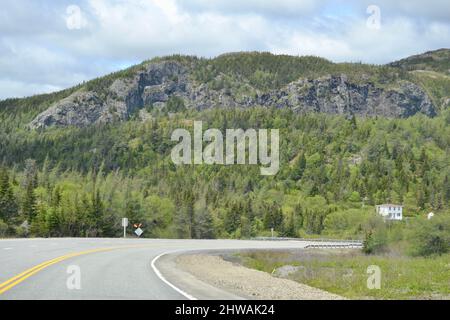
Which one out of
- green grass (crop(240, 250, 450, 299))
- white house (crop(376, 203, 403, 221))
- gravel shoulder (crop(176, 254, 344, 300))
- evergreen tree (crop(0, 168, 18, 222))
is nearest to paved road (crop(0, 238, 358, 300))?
gravel shoulder (crop(176, 254, 344, 300))

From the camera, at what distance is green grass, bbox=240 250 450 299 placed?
2441 cm

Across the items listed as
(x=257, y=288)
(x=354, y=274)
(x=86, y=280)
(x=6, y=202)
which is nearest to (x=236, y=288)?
(x=257, y=288)

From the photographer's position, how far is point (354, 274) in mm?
35500

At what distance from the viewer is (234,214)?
133 m

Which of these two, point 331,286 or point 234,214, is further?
point 234,214

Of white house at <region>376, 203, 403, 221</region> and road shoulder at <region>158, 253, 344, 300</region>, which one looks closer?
road shoulder at <region>158, 253, 344, 300</region>

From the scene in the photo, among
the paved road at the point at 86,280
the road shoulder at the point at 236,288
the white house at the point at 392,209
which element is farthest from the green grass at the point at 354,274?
the white house at the point at 392,209

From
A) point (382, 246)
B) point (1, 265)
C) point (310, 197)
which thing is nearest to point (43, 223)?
point (382, 246)

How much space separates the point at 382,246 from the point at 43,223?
Answer: 48.1 meters

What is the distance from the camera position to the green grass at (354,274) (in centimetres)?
2441

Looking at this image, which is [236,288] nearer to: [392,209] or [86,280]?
[86,280]

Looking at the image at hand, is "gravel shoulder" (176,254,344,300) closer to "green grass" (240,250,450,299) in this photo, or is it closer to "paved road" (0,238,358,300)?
"green grass" (240,250,450,299)

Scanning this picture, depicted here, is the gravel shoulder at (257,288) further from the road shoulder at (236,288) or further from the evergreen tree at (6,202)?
the evergreen tree at (6,202)
